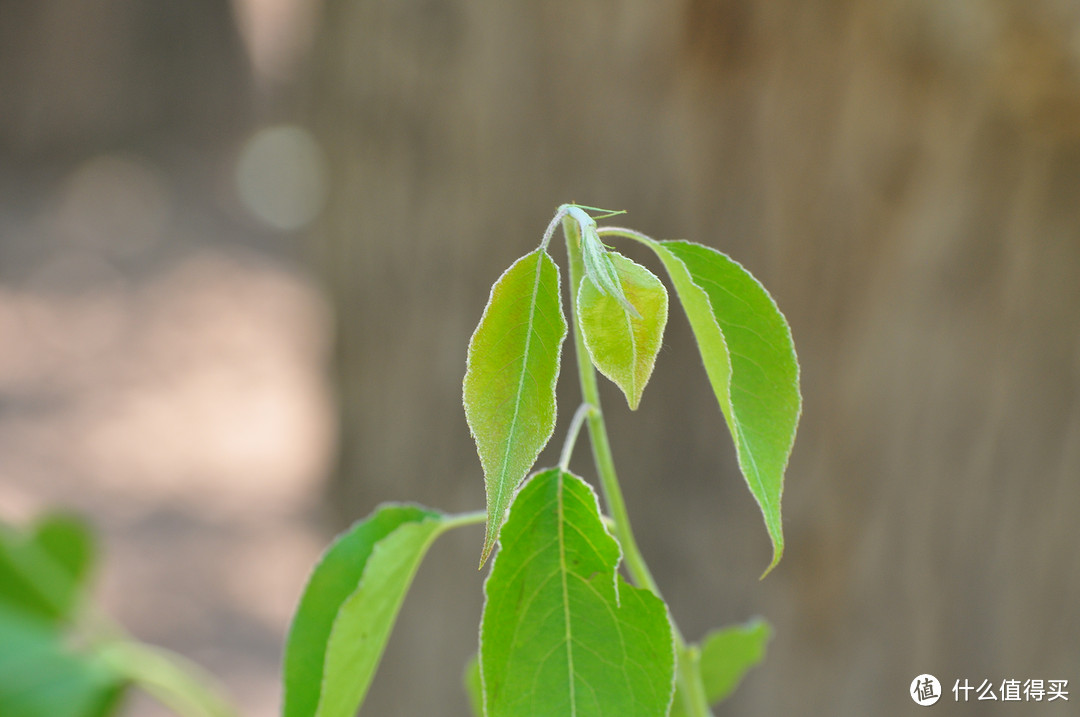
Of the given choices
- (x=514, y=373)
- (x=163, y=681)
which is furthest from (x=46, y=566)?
(x=514, y=373)

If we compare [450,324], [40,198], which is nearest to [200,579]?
[450,324]

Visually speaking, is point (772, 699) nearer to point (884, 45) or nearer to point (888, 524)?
Result: point (888, 524)

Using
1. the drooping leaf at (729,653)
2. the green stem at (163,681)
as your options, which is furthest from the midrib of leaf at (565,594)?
the green stem at (163,681)

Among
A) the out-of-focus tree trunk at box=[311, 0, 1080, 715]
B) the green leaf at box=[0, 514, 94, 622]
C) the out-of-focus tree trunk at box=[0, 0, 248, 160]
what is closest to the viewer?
the green leaf at box=[0, 514, 94, 622]

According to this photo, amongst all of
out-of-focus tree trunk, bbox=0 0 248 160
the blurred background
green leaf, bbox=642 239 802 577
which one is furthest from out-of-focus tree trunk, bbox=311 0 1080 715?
out-of-focus tree trunk, bbox=0 0 248 160
